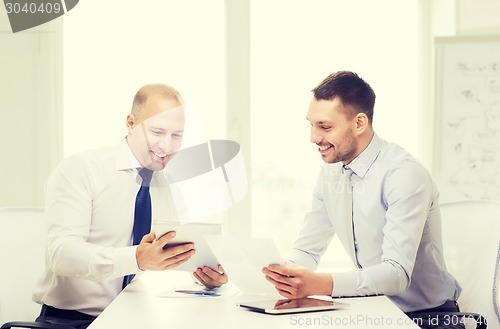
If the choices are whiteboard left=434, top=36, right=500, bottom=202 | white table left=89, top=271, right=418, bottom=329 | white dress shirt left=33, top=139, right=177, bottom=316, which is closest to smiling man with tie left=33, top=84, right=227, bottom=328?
white dress shirt left=33, top=139, right=177, bottom=316

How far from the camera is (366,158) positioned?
2.71 m

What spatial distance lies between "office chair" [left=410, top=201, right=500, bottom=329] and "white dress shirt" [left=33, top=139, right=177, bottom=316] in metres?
1.18

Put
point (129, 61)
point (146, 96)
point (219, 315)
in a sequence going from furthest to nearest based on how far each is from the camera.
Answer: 1. point (129, 61)
2. point (146, 96)
3. point (219, 315)

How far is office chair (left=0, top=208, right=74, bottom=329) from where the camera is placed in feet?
8.57

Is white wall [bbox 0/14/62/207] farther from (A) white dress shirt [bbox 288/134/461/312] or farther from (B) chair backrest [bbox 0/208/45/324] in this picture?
(A) white dress shirt [bbox 288/134/461/312]

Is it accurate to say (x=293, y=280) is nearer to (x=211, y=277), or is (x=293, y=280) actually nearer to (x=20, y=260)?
(x=211, y=277)

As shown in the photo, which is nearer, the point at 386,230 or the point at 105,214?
the point at 386,230

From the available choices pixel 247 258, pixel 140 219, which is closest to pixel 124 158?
pixel 140 219

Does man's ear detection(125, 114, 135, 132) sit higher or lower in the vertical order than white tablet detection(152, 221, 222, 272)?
higher

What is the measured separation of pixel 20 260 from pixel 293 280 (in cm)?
114

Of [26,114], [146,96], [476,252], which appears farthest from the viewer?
[26,114]

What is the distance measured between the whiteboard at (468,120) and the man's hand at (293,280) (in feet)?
7.88

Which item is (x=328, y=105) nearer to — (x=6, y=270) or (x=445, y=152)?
(x=6, y=270)
